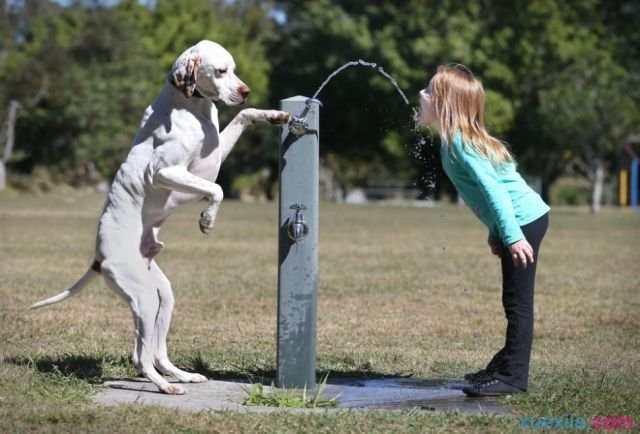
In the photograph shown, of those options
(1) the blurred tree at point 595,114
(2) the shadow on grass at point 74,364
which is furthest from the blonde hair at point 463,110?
(1) the blurred tree at point 595,114

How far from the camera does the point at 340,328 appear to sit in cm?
1031

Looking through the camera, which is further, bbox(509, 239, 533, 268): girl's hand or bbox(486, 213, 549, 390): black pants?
bbox(486, 213, 549, 390): black pants

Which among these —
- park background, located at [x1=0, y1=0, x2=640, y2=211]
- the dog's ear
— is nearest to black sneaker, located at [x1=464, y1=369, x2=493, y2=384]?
the dog's ear

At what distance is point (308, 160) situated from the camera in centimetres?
661

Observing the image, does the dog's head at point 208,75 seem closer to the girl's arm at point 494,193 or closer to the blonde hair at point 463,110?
the blonde hair at point 463,110

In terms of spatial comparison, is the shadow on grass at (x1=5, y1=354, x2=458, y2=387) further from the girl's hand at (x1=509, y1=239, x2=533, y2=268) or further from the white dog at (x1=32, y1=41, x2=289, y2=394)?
the girl's hand at (x1=509, y1=239, x2=533, y2=268)

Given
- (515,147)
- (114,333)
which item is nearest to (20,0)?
(515,147)

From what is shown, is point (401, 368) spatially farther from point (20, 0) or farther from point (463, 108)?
point (20, 0)

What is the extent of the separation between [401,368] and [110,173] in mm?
55328

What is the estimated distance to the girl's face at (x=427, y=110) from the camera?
6.75 meters

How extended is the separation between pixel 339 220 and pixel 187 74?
2714cm

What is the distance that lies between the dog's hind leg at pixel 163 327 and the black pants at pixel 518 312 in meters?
1.85

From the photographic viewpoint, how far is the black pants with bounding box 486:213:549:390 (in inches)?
259

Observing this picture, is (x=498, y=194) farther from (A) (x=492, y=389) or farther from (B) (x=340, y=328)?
(B) (x=340, y=328)
